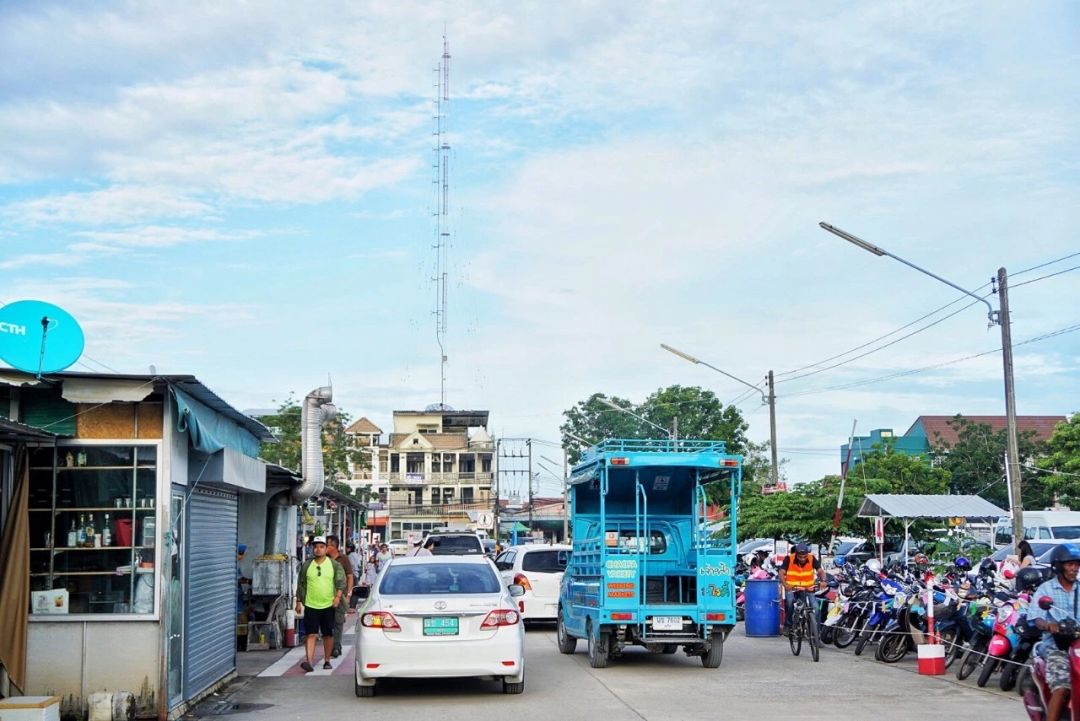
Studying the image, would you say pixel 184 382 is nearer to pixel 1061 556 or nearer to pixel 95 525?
pixel 95 525

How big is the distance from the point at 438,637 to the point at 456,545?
20.6 metres

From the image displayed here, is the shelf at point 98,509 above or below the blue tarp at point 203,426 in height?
below

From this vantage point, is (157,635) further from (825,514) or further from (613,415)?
(613,415)

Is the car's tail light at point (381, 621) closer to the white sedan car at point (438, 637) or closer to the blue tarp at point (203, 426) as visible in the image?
the white sedan car at point (438, 637)

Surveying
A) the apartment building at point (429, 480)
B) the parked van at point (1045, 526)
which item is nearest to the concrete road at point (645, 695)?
the parked van at point (1045, 526)

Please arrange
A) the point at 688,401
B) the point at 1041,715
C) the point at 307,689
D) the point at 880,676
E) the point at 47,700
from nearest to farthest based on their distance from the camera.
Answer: the point at 1041,715, the point at 47,700, the point at 307,689, the point at 880,676, the point at 688,401

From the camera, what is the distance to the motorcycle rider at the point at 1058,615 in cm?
887

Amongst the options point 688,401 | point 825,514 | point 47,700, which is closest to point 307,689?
point 47,700

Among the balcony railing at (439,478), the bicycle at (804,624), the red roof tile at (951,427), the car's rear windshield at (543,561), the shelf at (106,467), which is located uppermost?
the red roof tile at (951,427)

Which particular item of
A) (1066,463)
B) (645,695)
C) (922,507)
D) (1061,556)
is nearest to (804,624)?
(645,695)

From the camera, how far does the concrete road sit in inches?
477

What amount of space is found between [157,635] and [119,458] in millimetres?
1730

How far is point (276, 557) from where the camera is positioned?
20469mm

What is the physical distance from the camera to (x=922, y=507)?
29.4 meters
